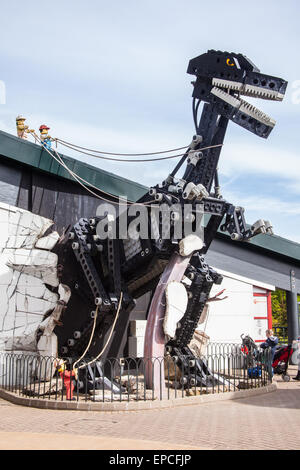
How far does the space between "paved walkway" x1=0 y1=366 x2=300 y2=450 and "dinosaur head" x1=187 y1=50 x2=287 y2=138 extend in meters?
6.20

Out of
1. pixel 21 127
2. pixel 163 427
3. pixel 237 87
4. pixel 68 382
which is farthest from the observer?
pixel 21 127

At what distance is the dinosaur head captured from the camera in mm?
11852

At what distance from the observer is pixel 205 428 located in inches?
326

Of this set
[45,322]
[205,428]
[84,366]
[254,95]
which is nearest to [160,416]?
[205,428]

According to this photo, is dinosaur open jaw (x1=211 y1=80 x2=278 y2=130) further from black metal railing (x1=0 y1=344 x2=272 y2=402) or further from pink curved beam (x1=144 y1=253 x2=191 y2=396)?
black metal railing (x1=0 y1=344 x2=272 y2=402)

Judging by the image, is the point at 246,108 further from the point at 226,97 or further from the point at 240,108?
the point at 226,97

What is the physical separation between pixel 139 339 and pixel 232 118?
7291mm

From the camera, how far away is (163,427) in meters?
8.43

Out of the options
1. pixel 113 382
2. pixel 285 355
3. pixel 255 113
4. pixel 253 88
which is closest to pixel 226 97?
pixel 253 88

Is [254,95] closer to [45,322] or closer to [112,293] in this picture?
[112,293]

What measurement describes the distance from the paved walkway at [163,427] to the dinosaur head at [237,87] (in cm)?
620

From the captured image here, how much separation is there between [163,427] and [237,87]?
769 centimetres

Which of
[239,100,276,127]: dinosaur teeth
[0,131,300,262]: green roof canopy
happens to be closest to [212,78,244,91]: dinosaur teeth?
[239,100,276,127]: dinosaur teeth

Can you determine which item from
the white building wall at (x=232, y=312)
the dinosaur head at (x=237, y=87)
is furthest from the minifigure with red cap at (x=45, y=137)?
the white building wall at (x=232, y=312)
